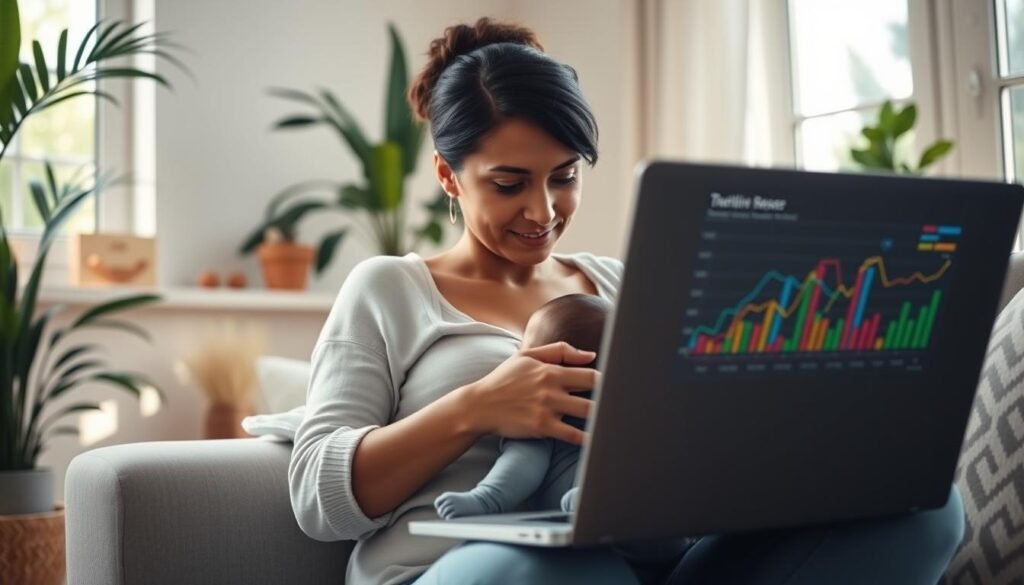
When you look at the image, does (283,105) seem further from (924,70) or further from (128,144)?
(924,70)

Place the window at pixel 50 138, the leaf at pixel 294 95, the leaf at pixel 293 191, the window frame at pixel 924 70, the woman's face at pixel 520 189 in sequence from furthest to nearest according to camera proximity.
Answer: the leaf at pixel 293 191 → the leaf at pixel 294 95 → the window at pixel 50 138 → the window frame at pixel 924 70 → the woman's face at pixel 520 189

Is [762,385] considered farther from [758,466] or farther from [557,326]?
[557,326]

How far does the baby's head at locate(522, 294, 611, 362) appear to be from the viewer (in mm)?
1361

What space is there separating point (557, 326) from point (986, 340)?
1.50ft

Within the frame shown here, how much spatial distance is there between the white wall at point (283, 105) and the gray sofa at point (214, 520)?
2.20 m

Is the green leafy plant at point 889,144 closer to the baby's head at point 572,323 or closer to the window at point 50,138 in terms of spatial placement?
the baby's head at point 572,323

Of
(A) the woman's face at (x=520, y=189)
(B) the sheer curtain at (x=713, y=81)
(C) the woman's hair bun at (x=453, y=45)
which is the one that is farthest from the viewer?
(B) the sheer curtain at (x=713, y=81)

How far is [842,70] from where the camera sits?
348 cm

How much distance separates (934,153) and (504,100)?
1635 millimetres

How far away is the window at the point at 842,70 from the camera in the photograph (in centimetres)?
331

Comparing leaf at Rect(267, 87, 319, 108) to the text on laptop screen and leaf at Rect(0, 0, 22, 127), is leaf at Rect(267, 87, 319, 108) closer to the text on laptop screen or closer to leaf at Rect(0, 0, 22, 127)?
leaf at Rect(0, 0, 22, 127)

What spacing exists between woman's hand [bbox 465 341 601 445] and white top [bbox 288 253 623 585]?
161 mm

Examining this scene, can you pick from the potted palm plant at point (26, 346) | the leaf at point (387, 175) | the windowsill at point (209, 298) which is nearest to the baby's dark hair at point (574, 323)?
the potted palm plant at point (26, 346)

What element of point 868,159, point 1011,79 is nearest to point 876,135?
point 868,159
